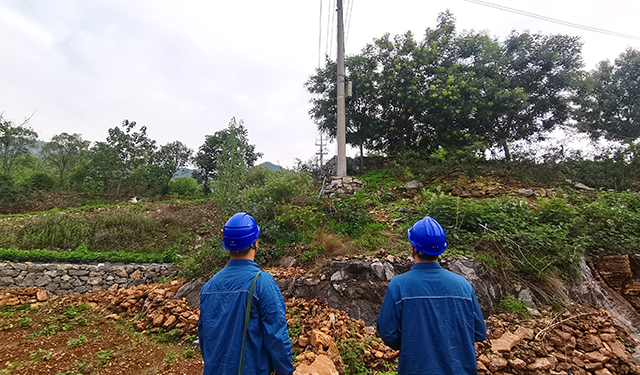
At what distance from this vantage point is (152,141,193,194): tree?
17328mm

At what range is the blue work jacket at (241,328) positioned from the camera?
4.97 feet

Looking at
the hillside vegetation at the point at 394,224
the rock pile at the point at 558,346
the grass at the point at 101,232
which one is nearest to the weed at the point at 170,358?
the hillside vegetation at the point at 394,224

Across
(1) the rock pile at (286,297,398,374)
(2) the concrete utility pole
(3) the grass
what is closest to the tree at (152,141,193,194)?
(3) the grass

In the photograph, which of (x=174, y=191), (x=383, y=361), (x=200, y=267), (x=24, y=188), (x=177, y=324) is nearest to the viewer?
(x=383, y=361)

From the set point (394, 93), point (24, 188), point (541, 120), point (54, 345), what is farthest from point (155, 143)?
point (541, 120)

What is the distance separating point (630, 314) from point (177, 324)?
22.2 ft

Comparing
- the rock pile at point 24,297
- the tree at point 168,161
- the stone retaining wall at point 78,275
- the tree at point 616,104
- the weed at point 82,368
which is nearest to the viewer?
the weed at point 82,368

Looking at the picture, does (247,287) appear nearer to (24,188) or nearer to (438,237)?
(438,237)

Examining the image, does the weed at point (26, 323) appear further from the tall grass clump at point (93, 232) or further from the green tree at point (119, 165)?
the green tree at point (119, 165)

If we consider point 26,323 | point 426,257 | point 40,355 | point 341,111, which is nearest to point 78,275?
point 26,323

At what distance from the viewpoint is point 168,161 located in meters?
18.7

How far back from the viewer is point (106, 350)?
361cm

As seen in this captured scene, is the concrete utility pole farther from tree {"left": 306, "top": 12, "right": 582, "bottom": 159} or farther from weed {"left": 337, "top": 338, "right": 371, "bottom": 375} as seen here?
weed {"left": 337, "top": 338, "right": 371, "bottom": 375}

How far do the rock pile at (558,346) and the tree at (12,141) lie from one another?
21727mm
